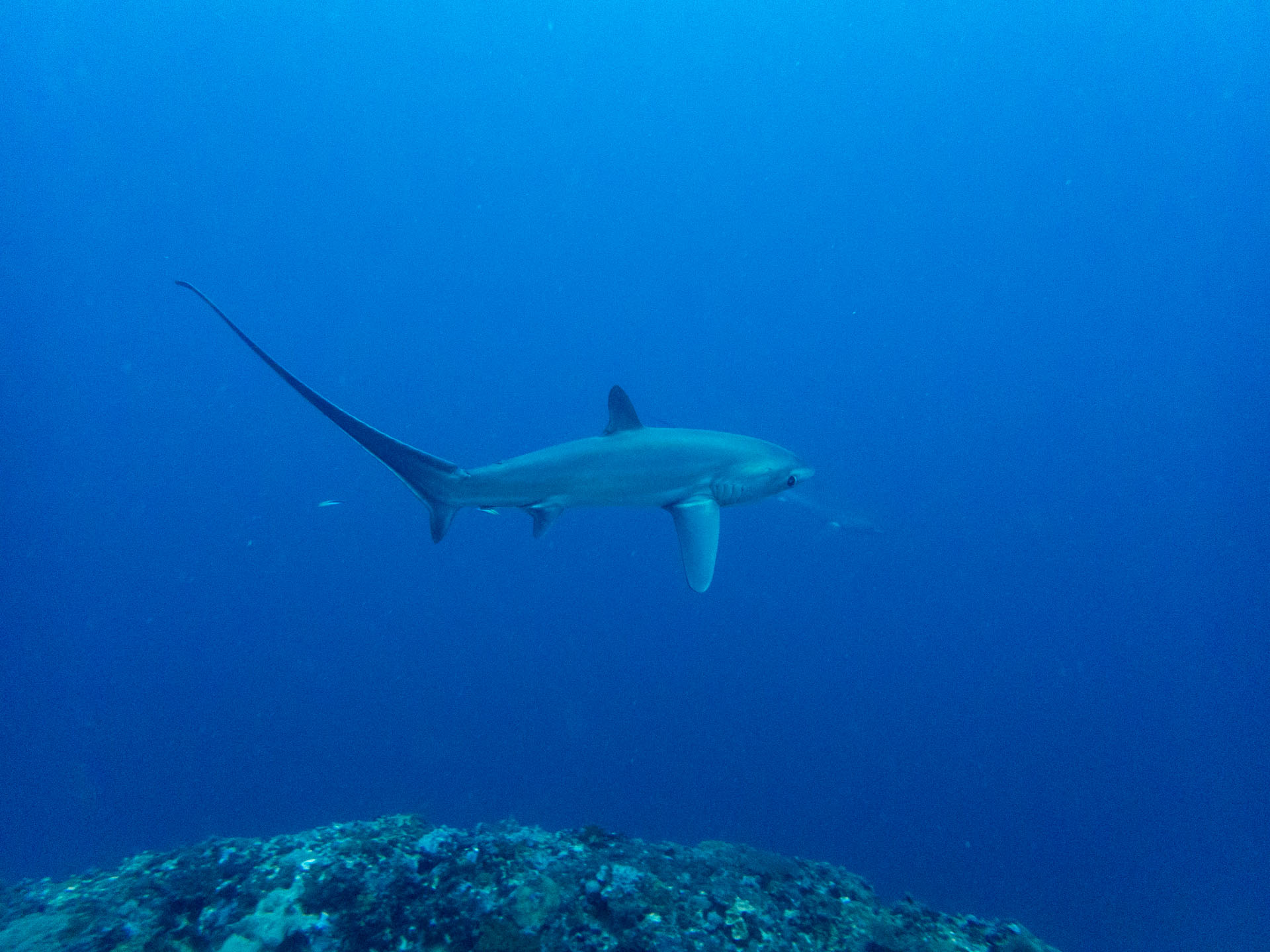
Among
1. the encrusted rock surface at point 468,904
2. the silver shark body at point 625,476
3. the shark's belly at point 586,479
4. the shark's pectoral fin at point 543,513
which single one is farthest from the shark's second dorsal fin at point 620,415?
the encrusted rock surface at point 468,904

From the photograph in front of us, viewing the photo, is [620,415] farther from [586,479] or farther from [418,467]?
[418,467]

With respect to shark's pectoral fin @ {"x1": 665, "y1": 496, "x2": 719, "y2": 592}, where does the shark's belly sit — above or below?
above

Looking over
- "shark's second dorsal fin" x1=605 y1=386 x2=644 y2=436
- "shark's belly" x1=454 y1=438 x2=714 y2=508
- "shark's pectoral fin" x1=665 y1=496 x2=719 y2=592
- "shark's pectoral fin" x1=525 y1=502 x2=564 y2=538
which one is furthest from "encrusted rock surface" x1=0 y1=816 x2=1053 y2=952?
"shark's second dorsal fin" x1=605 y1=386 x2=644 y2=436

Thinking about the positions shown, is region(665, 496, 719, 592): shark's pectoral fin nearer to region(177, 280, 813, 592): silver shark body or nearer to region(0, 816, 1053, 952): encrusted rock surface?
region(177, 280, 813, 592): silver shark body

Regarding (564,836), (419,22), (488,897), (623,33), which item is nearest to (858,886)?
(564,836)

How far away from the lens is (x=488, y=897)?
2.80 m

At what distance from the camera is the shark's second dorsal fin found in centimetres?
481

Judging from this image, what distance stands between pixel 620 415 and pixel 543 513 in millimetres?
970

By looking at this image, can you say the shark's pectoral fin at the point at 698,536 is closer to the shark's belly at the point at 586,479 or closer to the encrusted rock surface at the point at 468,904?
the shark's belly at the point at 586,479

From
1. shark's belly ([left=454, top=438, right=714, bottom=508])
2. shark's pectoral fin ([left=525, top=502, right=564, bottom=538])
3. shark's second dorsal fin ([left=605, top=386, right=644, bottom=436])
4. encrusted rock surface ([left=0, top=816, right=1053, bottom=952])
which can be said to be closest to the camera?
encrusted rock surface ([left=0, top=816, right=1053, bottom=952])

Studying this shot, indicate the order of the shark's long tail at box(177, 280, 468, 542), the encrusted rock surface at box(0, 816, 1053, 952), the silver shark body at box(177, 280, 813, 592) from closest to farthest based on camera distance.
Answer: the encrusted rock surface at box(0, 816, 1053, 952)
the shark's long tail at box(177, 280, 468, 542)
the silver shark body at box(177, 280, 813, 592)

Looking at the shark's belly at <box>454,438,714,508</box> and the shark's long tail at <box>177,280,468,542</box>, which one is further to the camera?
the shark's belly at <box>454,438,714,508</box>

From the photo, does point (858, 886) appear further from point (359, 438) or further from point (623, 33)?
point (623, 33)

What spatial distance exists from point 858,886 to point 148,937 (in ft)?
12.0
